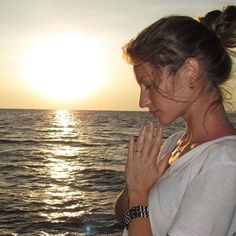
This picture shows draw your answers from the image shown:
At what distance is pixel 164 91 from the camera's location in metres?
2.33

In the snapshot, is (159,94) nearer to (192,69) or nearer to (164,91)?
(164,91)

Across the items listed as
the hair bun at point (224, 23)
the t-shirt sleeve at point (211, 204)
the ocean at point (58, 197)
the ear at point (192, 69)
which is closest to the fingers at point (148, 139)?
the ear at point (192, 69)

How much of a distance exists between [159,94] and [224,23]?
0.61m

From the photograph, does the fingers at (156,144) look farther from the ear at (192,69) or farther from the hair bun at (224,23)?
the hair bun at (224,23)

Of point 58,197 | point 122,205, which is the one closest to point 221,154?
point 122,205

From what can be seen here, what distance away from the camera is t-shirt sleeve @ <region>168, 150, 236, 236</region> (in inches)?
78.2

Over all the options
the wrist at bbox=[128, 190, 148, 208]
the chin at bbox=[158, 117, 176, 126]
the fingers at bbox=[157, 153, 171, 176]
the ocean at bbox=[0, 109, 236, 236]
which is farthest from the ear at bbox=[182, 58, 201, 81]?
the ocean at bbox=[0, 109, 236, 236]

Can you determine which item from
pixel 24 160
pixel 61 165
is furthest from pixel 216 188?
pixel 24 160

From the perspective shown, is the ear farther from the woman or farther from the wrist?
the wrist

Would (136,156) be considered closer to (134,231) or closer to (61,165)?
(134,231)

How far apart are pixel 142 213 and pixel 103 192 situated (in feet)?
48.8

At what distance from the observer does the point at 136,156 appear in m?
2.51

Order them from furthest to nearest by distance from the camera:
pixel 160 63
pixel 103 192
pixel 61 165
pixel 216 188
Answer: pixel 61 165
pixel 103 192
pixel 160 63
pixel 216 188

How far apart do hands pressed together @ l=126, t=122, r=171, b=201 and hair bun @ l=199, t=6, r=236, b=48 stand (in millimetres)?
657
